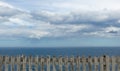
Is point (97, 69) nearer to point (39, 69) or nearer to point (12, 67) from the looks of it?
point (39, 69)

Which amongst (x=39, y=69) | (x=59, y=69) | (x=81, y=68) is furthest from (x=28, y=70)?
(x=81, y=68)

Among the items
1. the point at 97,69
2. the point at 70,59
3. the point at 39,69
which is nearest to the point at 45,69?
the point at 39,69

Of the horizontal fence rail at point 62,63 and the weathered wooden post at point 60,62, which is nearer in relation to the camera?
the horizontal fence rail at point 62,63

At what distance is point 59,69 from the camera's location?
16.3 m

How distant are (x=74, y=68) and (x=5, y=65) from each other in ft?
12.7

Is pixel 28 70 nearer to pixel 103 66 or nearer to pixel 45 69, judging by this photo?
→ pixel 45 69

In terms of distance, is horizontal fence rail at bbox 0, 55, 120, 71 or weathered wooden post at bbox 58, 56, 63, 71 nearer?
horizontal fence rail at bbox 0, 55, 120, 71

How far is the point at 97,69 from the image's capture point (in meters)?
16.1

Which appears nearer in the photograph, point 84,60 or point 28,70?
point 84,60

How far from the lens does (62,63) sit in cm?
1625

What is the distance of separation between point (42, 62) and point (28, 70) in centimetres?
122

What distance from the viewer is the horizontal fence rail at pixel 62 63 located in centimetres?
1605

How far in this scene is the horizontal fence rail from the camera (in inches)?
632

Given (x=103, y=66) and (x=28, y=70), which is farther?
(x=28, y=70)
